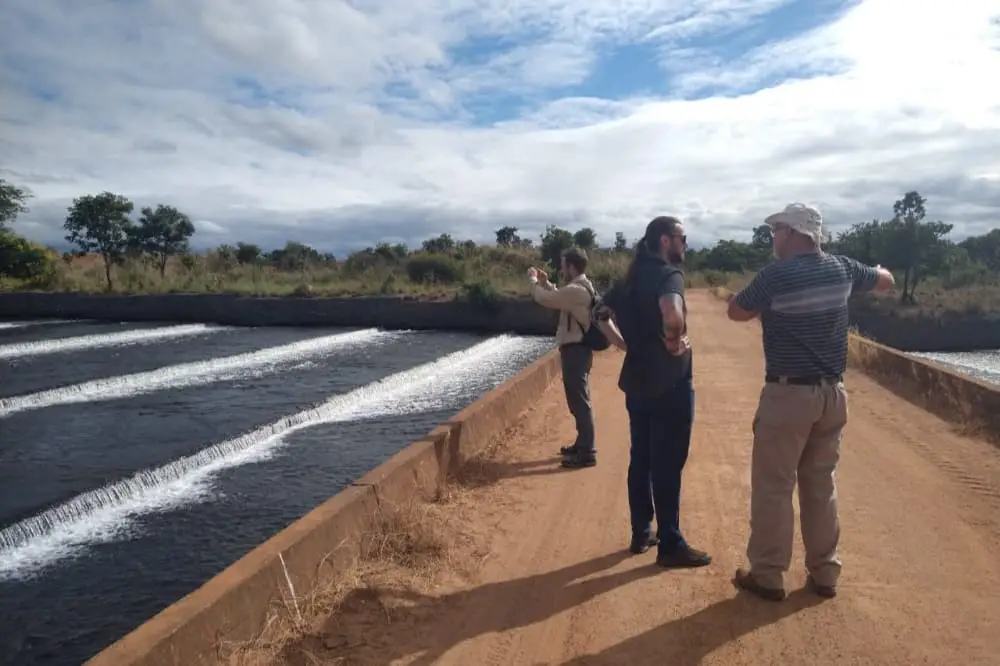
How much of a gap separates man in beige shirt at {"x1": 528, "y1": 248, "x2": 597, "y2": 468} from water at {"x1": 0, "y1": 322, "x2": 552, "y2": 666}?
310cm

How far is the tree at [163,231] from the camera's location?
36156 mm

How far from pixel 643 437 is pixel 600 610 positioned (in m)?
0.89

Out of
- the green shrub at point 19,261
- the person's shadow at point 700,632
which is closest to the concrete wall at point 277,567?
the person's shadow at point 700,632

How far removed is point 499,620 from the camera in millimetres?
3473

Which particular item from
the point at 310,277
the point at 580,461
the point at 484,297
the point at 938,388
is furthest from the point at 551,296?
the point at 310,277

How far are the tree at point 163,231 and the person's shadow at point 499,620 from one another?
35508mm

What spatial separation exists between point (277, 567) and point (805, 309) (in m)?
2.59

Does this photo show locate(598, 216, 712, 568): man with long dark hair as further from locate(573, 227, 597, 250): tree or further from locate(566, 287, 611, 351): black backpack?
locate(573, 227, 597, 250): tree

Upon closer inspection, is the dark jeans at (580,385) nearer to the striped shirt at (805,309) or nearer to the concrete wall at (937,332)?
the striped shirt at (805,309)

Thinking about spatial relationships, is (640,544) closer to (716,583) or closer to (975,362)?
(716,583)

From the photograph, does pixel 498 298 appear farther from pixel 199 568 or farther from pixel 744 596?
pixel 744 596

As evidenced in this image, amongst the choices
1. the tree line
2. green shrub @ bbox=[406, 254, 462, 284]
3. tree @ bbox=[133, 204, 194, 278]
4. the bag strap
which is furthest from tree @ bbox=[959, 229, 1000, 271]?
the bag strap

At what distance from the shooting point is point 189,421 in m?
11.4

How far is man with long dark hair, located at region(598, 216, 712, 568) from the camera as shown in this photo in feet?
12.1
